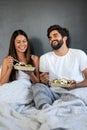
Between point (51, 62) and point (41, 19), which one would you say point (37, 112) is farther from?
point (41, 19)

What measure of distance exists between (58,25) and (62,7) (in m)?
0.19

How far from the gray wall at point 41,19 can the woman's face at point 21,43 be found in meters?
0.18

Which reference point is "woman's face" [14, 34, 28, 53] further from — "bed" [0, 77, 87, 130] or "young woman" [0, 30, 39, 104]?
"bed" [0, 77, 87, 130]

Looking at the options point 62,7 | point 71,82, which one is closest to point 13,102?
point 71,82

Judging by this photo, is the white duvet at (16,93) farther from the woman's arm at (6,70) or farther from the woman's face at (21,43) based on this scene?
the woman's face at (21,43)

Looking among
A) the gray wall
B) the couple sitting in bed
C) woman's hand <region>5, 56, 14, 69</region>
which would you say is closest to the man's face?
the couple sitting in bed

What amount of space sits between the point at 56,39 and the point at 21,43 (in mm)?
328

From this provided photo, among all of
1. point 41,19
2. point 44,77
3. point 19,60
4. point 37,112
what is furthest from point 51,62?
point 37,112

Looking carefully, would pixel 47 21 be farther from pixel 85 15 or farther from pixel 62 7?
pixel 85 15

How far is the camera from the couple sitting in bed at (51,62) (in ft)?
6.04

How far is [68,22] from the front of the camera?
6.76 ft

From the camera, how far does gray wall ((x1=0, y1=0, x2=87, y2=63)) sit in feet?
6.70

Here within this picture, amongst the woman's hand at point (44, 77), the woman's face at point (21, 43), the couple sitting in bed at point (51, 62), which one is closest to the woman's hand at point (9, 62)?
the couple sitting in bed at point (51, 62)

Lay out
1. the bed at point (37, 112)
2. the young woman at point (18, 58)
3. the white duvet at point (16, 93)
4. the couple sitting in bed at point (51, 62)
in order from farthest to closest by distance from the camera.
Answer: the young woman at point (18, 58) < the couple sitting in bed at point (51, 62) < the white duvet at point (16, 93) < the bed at point (37, 112)
